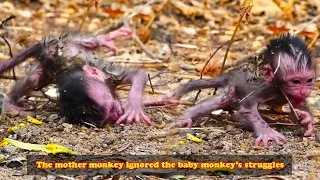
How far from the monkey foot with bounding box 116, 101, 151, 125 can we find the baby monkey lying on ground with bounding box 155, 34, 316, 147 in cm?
25

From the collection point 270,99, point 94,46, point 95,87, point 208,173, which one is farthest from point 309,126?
point 94,46

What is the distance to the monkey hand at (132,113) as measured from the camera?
497 centimetres

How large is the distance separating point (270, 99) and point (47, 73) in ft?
5.22

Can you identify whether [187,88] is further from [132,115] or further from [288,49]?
[288,49]

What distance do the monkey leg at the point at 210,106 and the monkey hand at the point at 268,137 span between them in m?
0.47

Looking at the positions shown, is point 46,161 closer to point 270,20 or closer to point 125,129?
point 125,129

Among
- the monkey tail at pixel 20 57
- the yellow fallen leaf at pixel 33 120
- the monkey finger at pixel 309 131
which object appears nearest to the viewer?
the monkey finger at pixel 309 131

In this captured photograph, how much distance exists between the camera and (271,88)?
4.86m

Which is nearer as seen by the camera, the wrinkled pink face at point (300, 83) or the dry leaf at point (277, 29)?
the wrinkled pink face at point (300, 83)

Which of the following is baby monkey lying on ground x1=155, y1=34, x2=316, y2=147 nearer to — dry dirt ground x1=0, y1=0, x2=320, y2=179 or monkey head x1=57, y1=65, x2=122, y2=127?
dry dirt ground x1=0, y1=0, x2=320, y2=179

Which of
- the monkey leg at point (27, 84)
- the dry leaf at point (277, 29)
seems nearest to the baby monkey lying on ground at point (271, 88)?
the monkey leg at point (27, 84)

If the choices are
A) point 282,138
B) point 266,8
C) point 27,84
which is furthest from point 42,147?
point 266,8

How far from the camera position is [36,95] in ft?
18.6

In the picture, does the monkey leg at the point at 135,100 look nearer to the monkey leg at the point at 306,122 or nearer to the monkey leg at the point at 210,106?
the monkey leg at the point at 210,106
